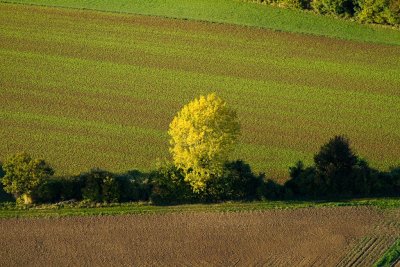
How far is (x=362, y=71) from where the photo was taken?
238ft

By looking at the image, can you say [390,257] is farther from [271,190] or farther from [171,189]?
[171,189]

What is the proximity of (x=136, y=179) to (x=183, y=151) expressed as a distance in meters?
5.09

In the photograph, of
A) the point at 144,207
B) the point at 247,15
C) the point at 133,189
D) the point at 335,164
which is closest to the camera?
the point at 144,207

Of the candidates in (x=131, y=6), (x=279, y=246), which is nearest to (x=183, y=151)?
(x=279, y=246)

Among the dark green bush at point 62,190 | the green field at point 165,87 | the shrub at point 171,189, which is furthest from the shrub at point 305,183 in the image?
the dark green bush at point 62,190

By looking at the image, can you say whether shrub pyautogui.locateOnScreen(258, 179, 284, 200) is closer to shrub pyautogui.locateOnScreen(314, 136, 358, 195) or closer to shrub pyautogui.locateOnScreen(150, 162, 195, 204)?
shrub pyautogui.locateOnScreen(314, 136, 358, 195)

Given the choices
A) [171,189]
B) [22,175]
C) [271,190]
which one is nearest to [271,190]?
[271,190]

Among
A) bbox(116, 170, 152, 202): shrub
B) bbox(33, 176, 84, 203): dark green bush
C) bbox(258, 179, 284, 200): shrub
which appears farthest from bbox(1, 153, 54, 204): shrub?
bbox(258, 179, 284, 200): shrub

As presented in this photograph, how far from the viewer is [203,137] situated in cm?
5306

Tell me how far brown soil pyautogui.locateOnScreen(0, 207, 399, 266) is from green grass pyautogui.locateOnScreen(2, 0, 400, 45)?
29.4 m

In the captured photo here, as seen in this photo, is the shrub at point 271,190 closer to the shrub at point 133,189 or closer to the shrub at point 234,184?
the shrub at point 234,184

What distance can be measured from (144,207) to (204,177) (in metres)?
4.65

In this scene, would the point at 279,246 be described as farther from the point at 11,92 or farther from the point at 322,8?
the point at 322,8

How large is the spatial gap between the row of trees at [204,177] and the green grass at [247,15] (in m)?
24.9
